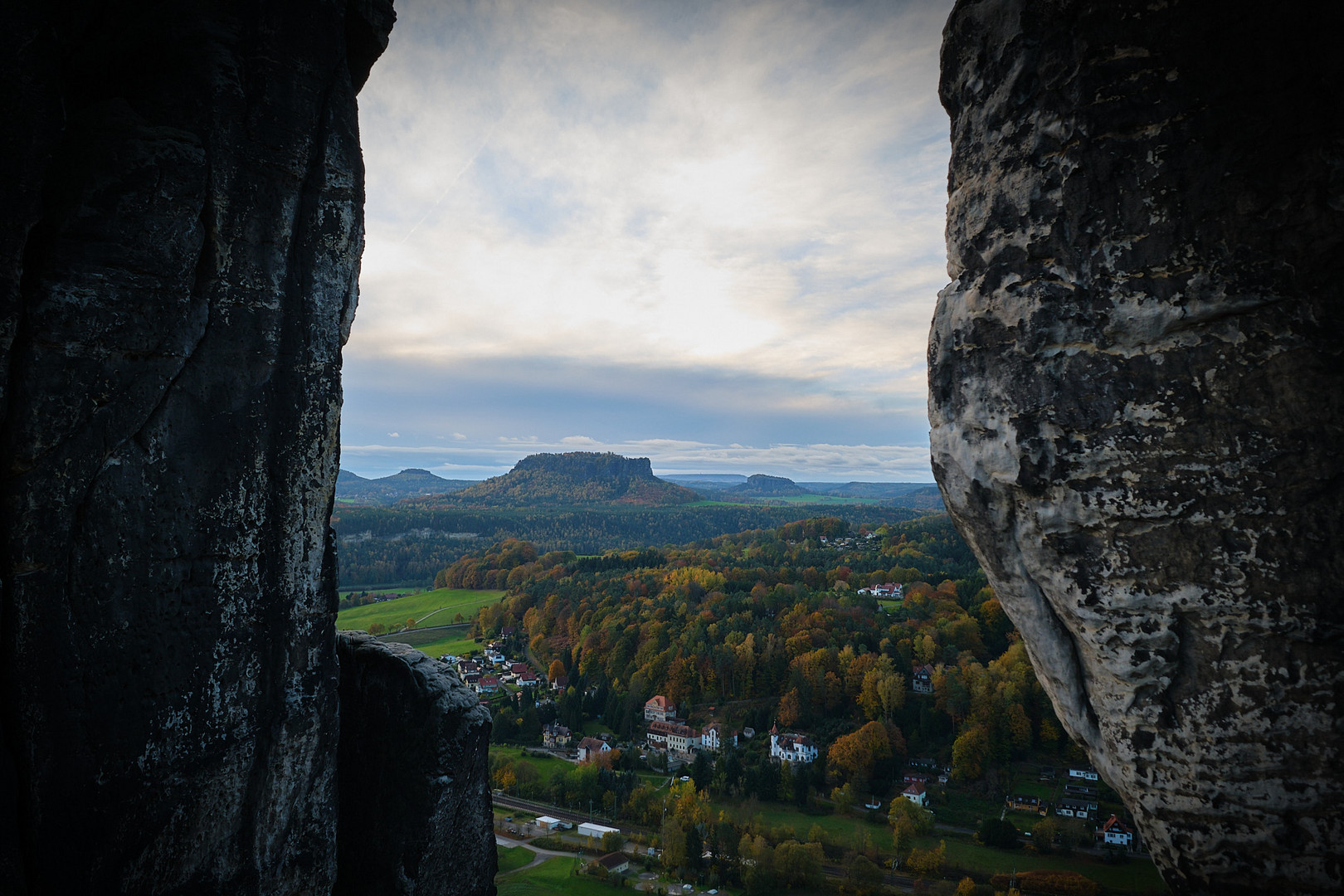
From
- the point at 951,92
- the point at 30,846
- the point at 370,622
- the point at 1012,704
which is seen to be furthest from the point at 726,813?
the point at 370,622

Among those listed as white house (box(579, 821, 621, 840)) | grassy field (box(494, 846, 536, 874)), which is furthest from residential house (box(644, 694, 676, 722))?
grassy field (box(494, 846, 536, 874))

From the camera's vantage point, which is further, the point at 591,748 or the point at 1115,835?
the point at 591,748

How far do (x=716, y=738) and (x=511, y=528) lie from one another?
350 feet

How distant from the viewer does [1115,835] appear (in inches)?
1193

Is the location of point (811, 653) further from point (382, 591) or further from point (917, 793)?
point (382, 591)

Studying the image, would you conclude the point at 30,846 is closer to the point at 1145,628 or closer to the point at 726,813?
the point at 1145,628

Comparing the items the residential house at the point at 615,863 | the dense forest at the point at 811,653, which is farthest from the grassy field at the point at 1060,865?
the residential house at the point at 615,863

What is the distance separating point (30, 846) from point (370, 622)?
68.2 meters

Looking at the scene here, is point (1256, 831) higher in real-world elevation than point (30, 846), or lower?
higher

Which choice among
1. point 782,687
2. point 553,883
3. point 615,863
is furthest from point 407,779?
point 782,687

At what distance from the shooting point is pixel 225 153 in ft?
16.3

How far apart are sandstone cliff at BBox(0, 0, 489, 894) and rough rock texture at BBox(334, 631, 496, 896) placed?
734 millimetres

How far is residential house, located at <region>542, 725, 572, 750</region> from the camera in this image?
4509cm

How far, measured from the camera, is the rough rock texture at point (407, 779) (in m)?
6.36
